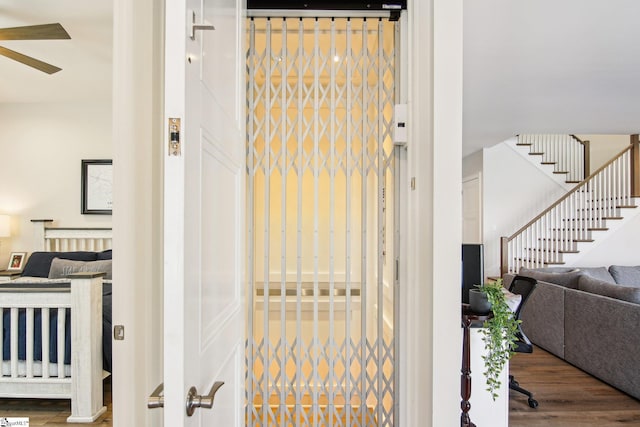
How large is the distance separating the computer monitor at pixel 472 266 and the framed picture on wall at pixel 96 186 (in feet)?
13.1

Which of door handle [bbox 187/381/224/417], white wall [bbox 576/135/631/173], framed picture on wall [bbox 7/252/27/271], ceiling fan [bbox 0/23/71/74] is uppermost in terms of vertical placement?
white wall [bbox 576/135/631/173]

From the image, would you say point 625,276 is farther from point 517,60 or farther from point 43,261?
point 43,261

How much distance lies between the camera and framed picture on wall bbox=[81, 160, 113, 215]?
438 centimetres

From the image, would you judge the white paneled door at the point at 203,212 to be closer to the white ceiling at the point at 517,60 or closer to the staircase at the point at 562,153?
the white ceiling at the point at 517,60

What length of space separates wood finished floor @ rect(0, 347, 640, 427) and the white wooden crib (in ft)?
0.39

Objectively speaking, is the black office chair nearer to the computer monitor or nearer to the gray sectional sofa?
the computer monitor

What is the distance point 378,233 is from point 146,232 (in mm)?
1008

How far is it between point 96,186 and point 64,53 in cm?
168

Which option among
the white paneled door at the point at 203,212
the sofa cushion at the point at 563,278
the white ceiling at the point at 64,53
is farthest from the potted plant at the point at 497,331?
the white ceiling at the point at 64,53

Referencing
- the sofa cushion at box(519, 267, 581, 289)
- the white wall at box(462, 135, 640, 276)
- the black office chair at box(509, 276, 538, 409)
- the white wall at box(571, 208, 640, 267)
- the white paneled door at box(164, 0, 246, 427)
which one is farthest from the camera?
the white wall at box(462, 135, 640, 276)

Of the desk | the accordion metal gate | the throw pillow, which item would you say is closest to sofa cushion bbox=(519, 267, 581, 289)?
the desk

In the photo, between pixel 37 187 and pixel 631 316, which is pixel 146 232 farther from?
pixel 37 187


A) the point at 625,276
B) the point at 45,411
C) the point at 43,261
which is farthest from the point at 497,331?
the point at 625,276

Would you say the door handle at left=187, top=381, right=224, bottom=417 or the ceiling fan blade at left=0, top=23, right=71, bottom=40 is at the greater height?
the ceiling fan blade at left=0, top=23, right=71, bottom=40
